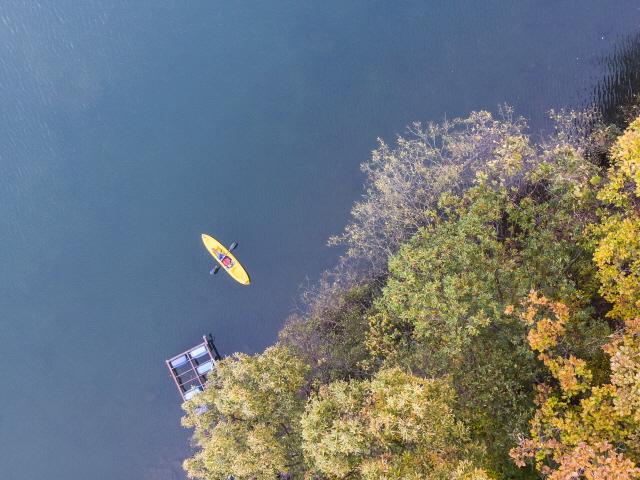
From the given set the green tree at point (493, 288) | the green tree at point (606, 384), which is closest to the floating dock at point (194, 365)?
the green tree at point (493, 288)

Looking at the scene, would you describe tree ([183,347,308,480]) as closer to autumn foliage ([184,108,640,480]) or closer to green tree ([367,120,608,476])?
autumn foliage ([184,108,640,480])

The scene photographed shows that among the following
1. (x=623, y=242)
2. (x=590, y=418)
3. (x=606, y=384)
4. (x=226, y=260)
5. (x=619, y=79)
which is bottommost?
(x=590, y=418)

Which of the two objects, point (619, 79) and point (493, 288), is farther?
point (619, 79)

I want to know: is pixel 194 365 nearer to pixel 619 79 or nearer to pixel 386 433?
pixel 386 433

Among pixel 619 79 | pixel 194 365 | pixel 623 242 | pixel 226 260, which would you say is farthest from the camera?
pixel 226 260

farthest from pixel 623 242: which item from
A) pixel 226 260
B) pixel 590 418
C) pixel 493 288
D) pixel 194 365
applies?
pixel 194 365

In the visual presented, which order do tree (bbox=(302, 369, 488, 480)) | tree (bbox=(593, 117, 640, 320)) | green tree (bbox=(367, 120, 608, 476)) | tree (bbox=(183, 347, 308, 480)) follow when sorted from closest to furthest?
tree (bbox=(302, 369, 488, 480)) → tree (bbox=(593, 117, 640, 320)) → tree (bbox=(183, 347, 308, 480)) → green tree (bbox=(367, 120, 608, 476))

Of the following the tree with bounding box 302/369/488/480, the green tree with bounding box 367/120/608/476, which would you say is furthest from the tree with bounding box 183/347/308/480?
the green tree with bounding box 367/120/608/476
